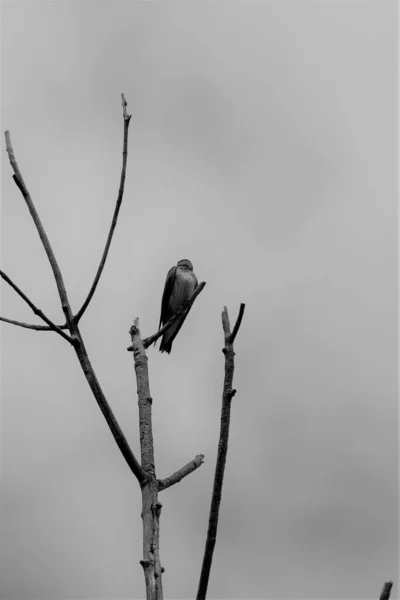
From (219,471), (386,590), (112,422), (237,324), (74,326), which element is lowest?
(386,590)

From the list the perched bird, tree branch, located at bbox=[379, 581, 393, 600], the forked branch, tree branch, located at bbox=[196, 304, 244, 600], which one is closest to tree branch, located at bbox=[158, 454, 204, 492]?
the forked branch

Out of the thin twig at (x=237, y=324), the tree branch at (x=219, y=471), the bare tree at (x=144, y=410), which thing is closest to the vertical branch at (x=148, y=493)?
the bare tree at (x=144, y=410)

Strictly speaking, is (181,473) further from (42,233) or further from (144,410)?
(42,233)

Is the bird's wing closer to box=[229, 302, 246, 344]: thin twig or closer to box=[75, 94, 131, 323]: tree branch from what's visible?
box=[75, 94, 131, 323]: tree branch

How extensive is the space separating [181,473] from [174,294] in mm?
13033

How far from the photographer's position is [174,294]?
58.8 feet

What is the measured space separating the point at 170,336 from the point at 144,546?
13203 millimetres

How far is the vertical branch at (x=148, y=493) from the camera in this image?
157 inches

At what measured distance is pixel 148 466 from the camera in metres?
4.68

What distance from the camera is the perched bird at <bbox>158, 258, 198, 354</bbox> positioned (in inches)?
687

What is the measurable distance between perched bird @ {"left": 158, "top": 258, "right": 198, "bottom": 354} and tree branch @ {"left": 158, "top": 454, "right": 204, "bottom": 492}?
12139 millimetres

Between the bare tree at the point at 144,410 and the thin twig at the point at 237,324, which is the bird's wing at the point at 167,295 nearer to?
the bare tree at the point at 144,410

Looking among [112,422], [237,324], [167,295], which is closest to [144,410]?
[112,422]

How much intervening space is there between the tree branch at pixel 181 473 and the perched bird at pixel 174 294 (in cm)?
1214
